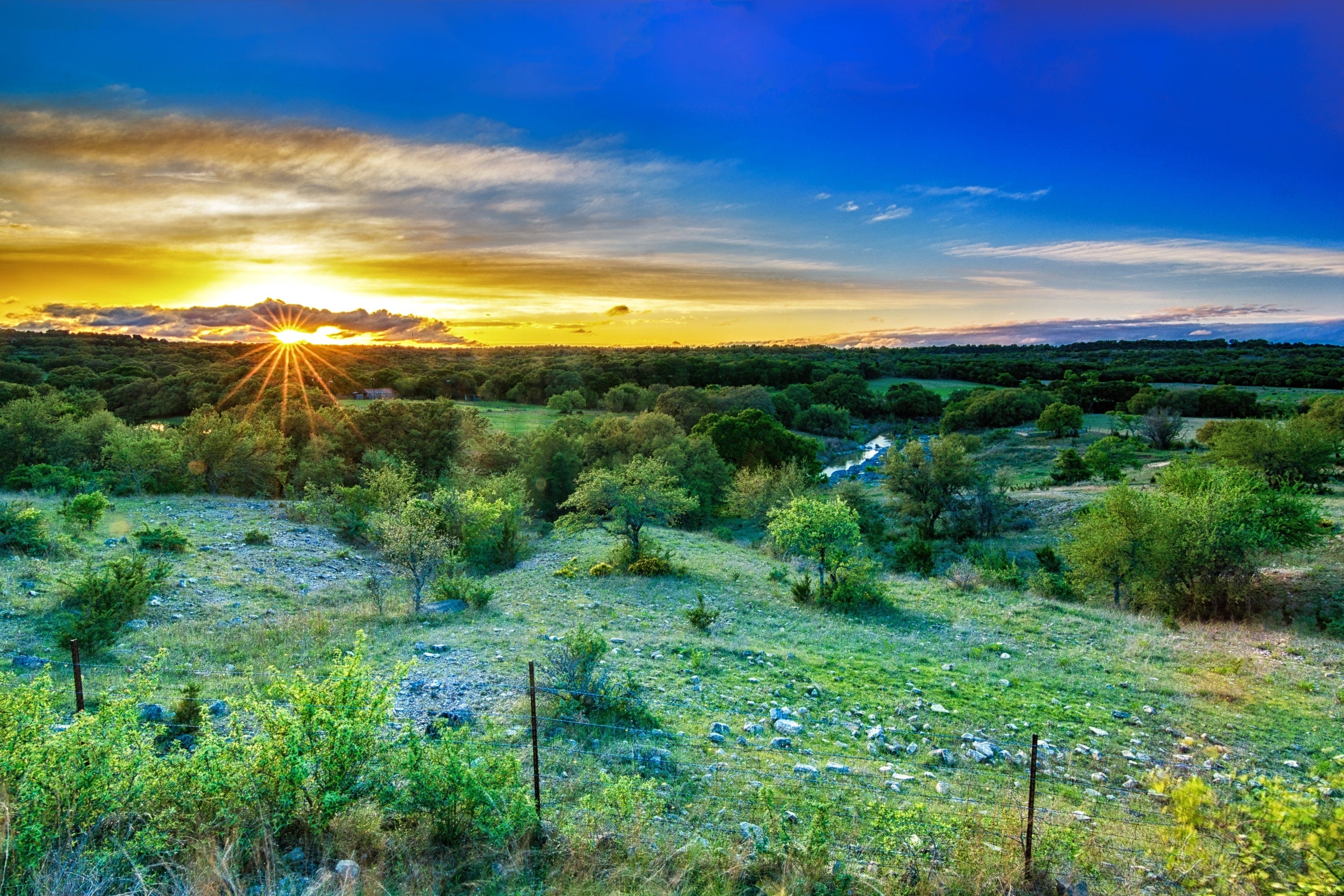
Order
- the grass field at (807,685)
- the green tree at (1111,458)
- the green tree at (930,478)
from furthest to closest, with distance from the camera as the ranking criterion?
1. the green tree at (1111,458)
2. the green tree at (930,478)
3. the grass field at (807,685)

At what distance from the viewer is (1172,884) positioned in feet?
20.0

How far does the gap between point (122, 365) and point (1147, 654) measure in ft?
307

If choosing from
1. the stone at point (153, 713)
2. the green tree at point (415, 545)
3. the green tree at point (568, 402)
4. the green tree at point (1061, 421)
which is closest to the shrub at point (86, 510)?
the green tree at point (415, 545)

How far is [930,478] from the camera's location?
137ft

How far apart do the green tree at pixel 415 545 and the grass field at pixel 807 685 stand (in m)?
1.06

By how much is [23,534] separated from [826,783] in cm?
2245

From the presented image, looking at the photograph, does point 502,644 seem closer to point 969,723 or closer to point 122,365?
point 969,723

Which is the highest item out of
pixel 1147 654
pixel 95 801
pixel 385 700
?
pixel 385 700

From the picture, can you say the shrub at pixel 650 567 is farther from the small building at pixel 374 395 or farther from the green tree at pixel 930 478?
the small building at pixel 374 395

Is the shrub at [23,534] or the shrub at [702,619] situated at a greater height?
the shrub at [23,534]

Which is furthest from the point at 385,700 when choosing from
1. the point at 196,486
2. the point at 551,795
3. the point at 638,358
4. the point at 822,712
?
the point at 638,358

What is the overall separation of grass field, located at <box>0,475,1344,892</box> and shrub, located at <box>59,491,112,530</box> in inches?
28.5

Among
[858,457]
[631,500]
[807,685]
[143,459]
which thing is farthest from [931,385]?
[807,685]

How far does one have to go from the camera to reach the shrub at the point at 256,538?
22.5 metres
